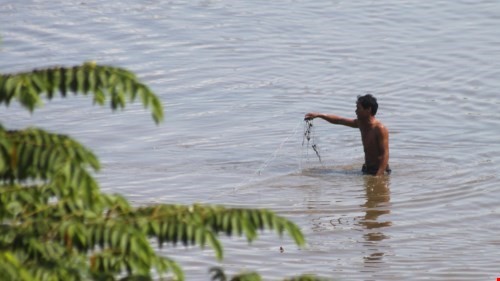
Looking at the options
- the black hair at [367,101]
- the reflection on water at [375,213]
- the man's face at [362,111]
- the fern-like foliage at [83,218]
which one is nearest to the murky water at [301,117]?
the reflection on water at [375,213]

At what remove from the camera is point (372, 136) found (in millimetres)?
12328

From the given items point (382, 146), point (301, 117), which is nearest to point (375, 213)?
point (382, 146)

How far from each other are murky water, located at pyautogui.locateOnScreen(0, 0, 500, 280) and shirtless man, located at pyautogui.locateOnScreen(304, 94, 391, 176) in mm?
179

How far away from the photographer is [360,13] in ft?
68.6

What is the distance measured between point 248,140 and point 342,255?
14.9 feet

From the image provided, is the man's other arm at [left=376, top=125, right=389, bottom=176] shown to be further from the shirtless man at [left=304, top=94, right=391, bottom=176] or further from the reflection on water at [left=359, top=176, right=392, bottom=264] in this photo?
the reflection on water at [left=359, top=176, right=392, bottom=264]

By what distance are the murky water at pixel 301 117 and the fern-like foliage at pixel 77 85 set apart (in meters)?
4.32

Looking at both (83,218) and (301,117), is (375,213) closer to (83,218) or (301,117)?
(301,117)

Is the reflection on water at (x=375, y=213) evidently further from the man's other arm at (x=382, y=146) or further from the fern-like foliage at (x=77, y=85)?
the fern-like foliage at (x=77, y=85)

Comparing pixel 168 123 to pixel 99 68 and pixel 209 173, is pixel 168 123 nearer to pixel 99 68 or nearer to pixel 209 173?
pixel 209 173

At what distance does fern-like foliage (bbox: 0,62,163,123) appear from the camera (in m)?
4.74

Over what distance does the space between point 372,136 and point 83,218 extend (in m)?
7.88

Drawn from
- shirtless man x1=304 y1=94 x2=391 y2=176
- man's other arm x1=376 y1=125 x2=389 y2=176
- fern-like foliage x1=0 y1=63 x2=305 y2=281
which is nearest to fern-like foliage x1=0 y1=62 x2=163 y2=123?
fern-like foliage x1=0 y1=63 x2=305 y2=281

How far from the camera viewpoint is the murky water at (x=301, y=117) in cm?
1011
